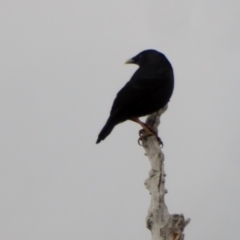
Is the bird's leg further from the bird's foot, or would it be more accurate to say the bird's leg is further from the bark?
the bark

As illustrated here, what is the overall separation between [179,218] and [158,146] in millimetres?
2095

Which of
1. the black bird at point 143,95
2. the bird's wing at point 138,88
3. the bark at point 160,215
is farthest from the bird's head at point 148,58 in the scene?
the bark at point 160,215

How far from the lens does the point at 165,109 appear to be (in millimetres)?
14711

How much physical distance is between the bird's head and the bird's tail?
5.10 feet

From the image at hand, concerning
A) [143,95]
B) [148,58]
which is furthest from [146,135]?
[148,58]

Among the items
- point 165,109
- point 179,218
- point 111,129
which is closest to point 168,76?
Result: point 165,109

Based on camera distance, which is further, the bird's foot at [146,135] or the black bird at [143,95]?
the black bird at [143,95]

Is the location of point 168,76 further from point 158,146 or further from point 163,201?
point 163,201

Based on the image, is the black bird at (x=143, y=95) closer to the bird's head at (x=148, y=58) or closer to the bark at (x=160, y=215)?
the bird's head at (x=148, y=58)

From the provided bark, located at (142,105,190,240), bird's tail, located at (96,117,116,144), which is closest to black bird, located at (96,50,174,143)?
bird's tail, located at (96,117,116,144)

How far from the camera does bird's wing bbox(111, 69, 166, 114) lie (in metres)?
14.2

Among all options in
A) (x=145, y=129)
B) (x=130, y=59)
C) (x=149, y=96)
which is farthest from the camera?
(x=130, y=59)

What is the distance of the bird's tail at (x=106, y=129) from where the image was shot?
44.9 ft

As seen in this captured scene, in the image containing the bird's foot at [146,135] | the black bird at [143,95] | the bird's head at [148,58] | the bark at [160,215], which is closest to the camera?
the bark at [160,215]
